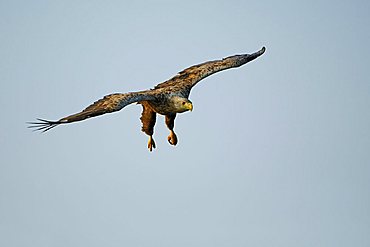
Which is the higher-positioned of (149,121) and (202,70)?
(202,70)

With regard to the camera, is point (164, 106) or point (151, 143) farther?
point (151, 143)

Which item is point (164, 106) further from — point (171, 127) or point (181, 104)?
point (171, 127)

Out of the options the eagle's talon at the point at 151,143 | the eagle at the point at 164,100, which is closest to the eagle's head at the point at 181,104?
the eagle at the point at 164,100

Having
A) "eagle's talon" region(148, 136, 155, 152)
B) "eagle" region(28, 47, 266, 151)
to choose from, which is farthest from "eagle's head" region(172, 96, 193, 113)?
"eagle's talon" region(148, 136, 155, 152)

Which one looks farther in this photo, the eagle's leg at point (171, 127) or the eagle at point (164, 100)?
the eagle's leg at point (171, 127)

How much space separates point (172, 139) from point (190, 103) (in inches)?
125

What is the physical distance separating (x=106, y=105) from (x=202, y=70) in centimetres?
782

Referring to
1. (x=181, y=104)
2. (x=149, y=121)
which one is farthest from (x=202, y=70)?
(x=181, y=104)

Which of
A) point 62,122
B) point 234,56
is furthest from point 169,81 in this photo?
point 62,122

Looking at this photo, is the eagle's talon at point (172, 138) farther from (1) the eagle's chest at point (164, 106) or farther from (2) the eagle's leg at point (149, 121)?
(1) the eagle's chest at point (164, 106)

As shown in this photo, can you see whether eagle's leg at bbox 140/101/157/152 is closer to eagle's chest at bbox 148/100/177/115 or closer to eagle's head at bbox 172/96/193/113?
eagle's chest at bbox 148/100/177/115

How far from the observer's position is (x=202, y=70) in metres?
45.3

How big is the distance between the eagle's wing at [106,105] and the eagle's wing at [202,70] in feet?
10.1

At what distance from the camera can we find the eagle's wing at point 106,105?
120 feet
